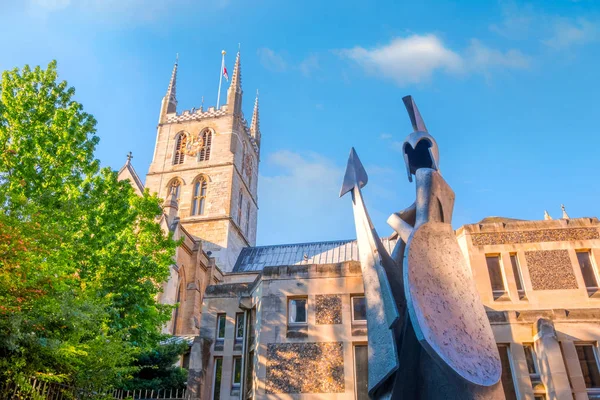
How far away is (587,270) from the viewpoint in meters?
15.9

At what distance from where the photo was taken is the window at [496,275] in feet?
51.9

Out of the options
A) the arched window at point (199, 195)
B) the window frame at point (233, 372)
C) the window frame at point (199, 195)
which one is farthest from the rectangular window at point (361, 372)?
the arched window at point (199, 195)

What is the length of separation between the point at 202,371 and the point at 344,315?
4.99 metres

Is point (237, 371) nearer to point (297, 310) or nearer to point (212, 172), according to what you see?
point (297, 310)

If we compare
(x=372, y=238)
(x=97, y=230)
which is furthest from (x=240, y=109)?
(x=372, y=238)

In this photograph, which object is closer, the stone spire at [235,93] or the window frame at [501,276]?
the window frame at [501,276]

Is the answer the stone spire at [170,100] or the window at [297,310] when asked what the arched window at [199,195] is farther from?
the window at [297,310]

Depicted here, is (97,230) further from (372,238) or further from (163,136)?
(163,136)

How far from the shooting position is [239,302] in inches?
634

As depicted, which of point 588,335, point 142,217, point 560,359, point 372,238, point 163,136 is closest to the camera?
point 372,238

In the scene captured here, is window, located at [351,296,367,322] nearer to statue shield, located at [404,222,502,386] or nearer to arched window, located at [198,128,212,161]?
statue shield, located at [404,222,502,386]

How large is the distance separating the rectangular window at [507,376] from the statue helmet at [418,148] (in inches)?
285

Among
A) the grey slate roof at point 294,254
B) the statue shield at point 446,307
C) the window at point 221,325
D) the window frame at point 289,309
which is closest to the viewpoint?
the statue shield at point 446,307

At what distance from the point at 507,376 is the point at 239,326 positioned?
8639 mm
